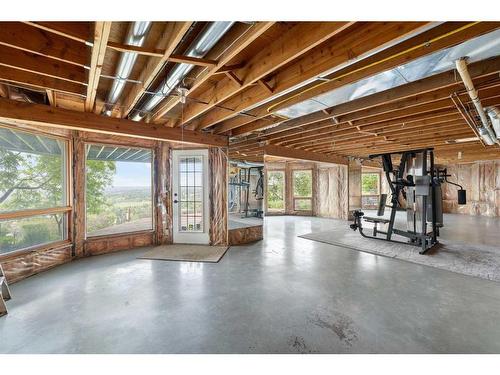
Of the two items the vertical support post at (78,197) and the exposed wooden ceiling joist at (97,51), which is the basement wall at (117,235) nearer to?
the vertical support post at (78,197)

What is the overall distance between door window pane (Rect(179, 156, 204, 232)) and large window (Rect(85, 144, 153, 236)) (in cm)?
71

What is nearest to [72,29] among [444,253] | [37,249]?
[37,249]

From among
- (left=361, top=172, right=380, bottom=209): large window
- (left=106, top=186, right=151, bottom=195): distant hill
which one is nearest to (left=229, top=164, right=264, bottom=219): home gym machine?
(left=106, top=186, right=151, bottom=195): distant hill

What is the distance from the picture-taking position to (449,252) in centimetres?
442

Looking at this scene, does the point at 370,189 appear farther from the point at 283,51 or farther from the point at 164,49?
the point at 164,49

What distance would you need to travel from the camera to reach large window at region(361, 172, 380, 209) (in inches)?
486

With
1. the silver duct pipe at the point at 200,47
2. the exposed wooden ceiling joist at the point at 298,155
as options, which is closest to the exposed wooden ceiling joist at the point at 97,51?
the silver duct pipe at the point at 200,47

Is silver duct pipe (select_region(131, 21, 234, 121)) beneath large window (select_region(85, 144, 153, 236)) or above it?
above

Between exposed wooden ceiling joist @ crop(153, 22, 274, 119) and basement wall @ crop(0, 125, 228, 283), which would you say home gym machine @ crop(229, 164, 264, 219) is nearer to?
basement wall @ crop(0, 125, 228, 283)

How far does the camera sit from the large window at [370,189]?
12.3 metres

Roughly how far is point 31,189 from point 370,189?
13.8m
